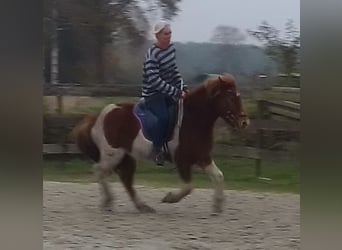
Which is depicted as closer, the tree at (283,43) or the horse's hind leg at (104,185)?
the tree at (283,43)

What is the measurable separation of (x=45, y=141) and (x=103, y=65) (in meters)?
0.36

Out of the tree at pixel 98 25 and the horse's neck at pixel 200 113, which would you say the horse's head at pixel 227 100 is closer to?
the horse's neck at pixel 200 113

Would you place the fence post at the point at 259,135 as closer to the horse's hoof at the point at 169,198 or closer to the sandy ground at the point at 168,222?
the sandy ground at the point at 168,222

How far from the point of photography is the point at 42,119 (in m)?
2.90

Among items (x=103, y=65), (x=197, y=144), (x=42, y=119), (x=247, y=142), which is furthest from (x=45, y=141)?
(x=247, y=142)

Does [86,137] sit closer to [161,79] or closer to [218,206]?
[161,79]

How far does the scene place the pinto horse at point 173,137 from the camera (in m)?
2.92

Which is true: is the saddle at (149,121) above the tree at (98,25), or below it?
below

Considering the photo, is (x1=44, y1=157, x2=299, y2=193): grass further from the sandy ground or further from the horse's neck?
the horse's neck

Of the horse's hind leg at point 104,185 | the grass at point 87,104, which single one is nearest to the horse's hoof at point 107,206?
the horse's hind leg at point 104,185

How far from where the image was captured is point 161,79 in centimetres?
292

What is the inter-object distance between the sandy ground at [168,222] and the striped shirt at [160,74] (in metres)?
0.38

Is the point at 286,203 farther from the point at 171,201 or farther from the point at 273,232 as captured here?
the point at 171,201

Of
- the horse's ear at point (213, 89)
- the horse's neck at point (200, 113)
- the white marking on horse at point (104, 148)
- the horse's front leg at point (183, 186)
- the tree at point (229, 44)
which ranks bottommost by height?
the horse's front leg at point (183, 186)
